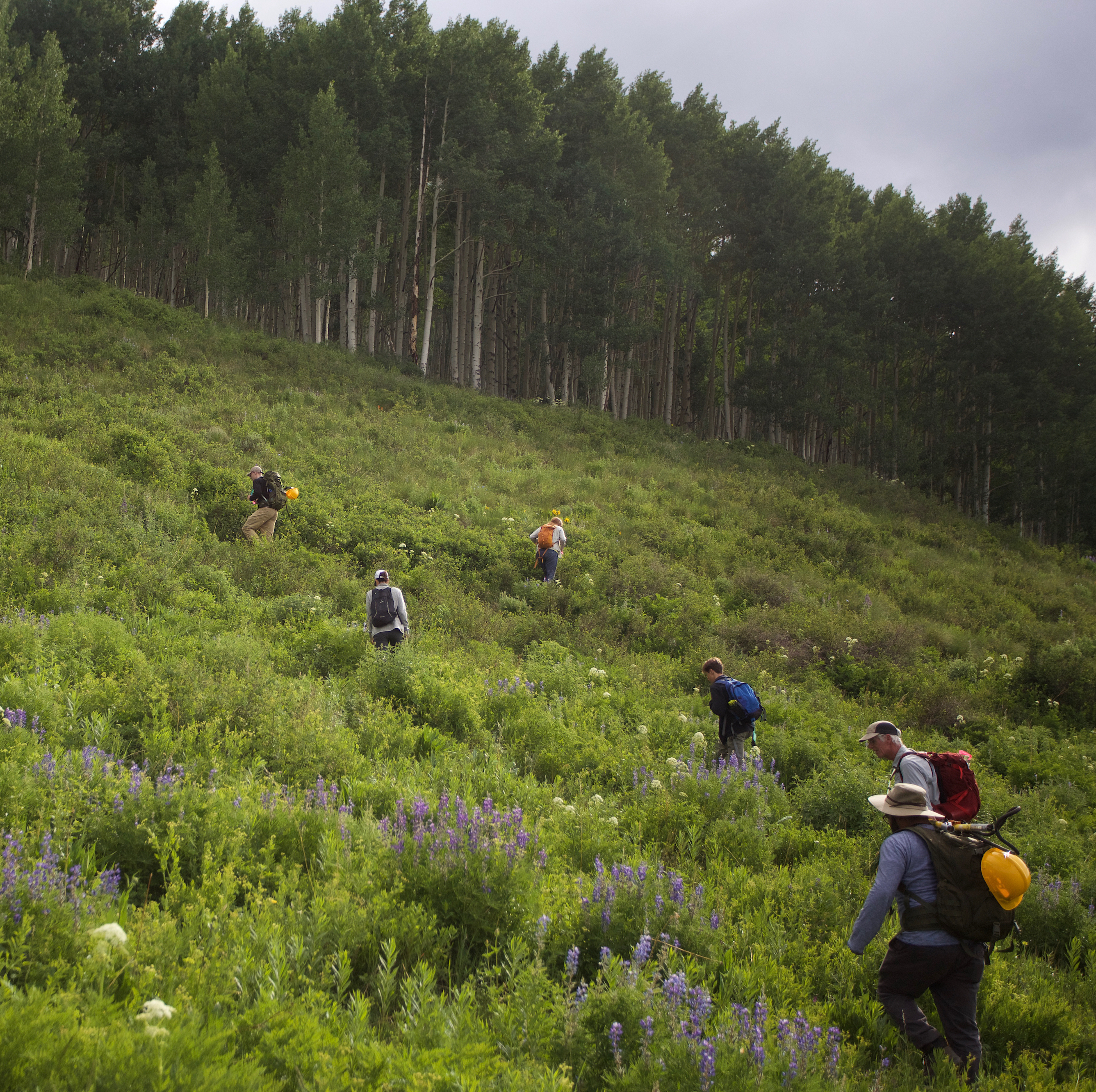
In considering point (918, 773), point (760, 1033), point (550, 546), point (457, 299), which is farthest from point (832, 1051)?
point (457, 299)

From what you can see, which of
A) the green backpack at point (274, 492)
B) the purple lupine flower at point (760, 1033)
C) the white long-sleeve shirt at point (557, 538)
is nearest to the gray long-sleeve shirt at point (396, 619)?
the green backpack at point (274, 492)

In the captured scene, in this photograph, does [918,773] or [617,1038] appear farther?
[918,773]

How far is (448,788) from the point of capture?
5.08m

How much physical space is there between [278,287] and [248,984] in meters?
42.5

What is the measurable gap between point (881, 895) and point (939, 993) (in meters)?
0.62

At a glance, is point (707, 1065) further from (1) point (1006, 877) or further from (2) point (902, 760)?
(2) point (902, 760)

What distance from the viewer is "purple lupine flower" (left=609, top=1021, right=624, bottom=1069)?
2561 millimetres

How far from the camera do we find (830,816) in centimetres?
631

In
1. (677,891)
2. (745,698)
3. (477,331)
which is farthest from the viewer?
(477,331)

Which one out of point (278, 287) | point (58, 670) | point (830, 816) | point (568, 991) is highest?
point (278, 287)

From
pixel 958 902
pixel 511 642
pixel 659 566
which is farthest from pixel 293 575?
pixel 958 902

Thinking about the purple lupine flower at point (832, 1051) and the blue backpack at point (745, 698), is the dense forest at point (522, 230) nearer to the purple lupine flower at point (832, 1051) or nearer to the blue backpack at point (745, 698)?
the blue backpack at point (745, 698)

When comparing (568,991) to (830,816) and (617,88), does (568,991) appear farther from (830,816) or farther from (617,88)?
(617,88)

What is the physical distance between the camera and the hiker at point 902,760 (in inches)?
189
